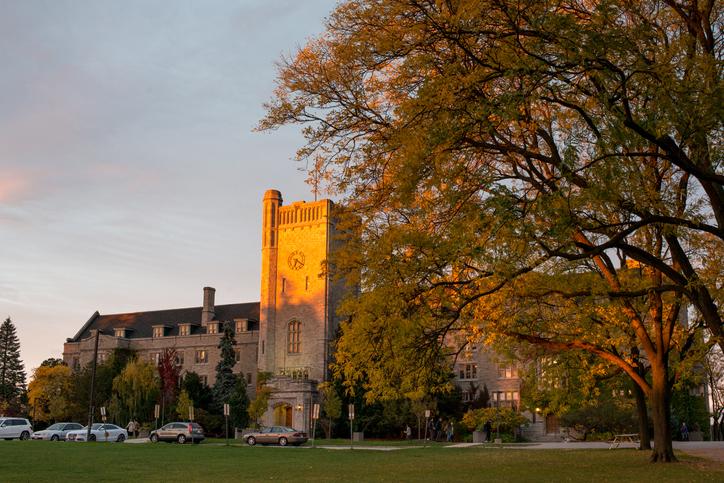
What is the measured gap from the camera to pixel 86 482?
1655 cm

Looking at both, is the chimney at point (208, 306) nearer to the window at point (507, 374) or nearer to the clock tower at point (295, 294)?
the clock tower at point (295, 294)

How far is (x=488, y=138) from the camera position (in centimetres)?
1612

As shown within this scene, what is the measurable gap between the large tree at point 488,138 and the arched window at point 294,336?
174ft

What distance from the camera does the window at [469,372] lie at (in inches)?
2844

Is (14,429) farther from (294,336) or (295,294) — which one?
(295,294)

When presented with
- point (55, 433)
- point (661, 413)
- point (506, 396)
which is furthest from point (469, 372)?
point (661, 413)

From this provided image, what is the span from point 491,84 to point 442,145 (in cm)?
170

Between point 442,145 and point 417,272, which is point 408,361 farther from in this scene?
point 442,145

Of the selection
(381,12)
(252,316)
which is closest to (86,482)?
(381,12)

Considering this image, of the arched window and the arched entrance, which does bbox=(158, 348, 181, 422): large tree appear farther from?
the arched window

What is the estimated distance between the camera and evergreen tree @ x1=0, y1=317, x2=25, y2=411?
10557 centimetres

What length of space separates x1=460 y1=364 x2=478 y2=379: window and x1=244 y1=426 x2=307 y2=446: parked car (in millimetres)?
26431

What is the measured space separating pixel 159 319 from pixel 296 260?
84.2ft

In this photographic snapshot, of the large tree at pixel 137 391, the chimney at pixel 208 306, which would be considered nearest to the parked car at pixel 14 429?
the large tree at pixel 137 391
